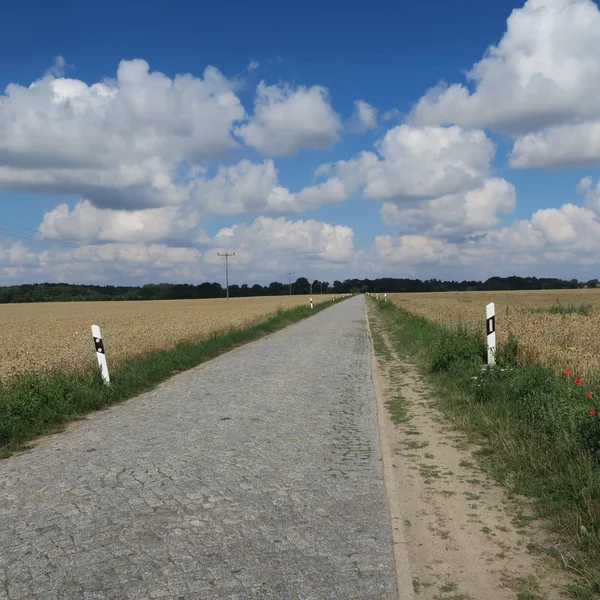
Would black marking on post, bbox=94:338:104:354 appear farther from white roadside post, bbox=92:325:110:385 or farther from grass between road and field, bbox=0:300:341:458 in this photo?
grass between road and field, bbox=0:300:341:458

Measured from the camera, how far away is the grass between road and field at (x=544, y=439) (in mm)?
3927

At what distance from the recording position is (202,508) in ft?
14.5

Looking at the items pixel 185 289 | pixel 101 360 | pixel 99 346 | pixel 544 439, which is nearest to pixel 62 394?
pixel 101 360

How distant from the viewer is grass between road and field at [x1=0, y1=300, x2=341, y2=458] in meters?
7.23

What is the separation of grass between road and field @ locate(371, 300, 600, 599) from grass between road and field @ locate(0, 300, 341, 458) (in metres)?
5.73

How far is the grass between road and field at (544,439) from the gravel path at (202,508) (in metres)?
1.28

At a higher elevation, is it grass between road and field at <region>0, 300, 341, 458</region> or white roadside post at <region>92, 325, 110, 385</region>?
white roadside post at <region>92, 325, 110, 385</region>

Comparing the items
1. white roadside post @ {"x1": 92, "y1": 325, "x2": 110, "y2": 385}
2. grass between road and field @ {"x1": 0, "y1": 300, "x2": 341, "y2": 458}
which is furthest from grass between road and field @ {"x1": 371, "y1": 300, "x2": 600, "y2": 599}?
white roadside post @ {"x1": 92, "y1": 325, "x2": 110, "y2": 385}

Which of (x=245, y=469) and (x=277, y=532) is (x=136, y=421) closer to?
(x=245, y=469)

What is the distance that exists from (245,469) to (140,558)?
6.13 ft

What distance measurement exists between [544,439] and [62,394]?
7260 mm

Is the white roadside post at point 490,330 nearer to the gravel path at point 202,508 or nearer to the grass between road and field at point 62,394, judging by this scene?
the gravel path at point 202,508

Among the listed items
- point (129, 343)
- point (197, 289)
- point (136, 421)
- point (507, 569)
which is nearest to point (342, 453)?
point (507, 569)

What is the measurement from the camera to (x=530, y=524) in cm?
428
